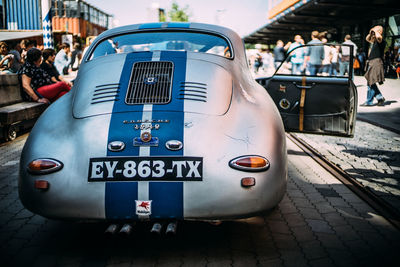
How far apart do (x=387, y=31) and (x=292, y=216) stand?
2013 cm

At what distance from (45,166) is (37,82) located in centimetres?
569

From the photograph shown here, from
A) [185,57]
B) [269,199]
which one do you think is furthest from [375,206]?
[185,57]

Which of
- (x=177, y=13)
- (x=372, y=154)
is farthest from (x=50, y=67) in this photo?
(x=177, y=13)

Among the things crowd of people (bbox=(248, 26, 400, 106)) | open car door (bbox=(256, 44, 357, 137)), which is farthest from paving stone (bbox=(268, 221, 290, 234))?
crowd of people (bbox=(248, 26, 400, 106))

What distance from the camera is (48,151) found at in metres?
2.70

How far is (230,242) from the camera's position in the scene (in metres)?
2.97

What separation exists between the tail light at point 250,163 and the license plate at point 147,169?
8.8 inches

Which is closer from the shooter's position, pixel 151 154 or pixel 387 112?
pixel 151 154

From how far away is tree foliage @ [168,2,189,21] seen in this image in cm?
6912

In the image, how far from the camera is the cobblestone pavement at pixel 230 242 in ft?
8.77

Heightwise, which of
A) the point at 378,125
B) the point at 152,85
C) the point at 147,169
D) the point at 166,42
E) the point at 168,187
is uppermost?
the point at 166,42

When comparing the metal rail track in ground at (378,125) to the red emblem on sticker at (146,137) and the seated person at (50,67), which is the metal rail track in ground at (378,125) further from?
the seated person at (50,67)

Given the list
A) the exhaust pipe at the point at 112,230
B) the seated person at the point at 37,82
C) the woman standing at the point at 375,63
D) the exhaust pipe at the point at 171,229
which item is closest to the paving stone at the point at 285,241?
the exhaust pipe at the point at 171,229

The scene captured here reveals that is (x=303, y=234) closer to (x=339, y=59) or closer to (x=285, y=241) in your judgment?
(x=285, y=241)
